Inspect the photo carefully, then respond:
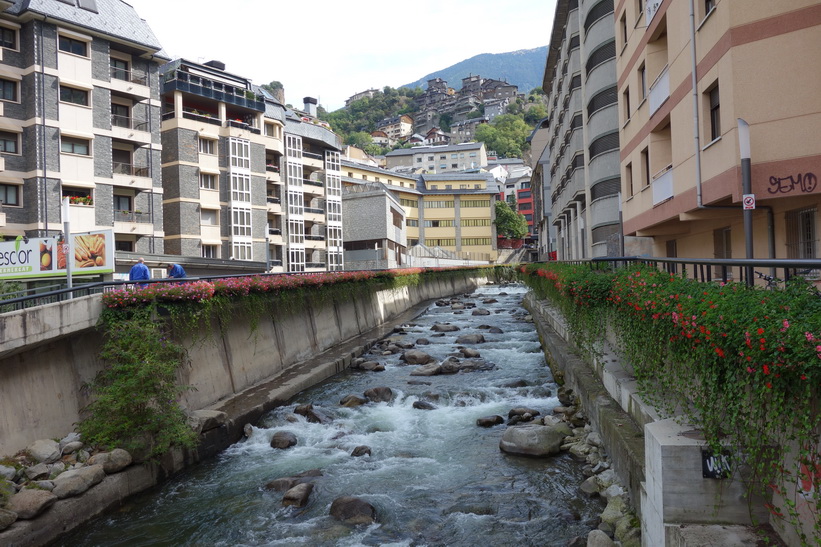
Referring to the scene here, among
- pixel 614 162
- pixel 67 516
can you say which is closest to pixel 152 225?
pixel 614 162

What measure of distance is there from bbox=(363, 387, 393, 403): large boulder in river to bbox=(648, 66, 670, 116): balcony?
11786 mm

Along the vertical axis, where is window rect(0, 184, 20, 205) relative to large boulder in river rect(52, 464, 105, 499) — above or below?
above

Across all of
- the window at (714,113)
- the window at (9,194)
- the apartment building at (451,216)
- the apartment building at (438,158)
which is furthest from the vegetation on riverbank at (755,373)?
the apartment building at (438,158)

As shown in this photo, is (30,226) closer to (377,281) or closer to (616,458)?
(377,281)

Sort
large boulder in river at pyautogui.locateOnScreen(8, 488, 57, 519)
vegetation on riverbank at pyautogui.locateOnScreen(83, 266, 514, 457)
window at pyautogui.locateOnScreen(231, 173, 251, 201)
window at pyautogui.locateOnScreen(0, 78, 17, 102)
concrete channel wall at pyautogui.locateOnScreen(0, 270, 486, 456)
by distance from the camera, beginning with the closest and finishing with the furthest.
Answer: large boulder in river at pyautogui.locateOnScreen(8, 488, 57, 519), concrete channel wall at pyautogui.locateOnScreen(0, 270, 486, 456), vegetation on riverbank at pyautogui.locateOnScreen(83, 266, 514, 457), window at pyautogui.locateOnScreen(0, 78, 17, 102), window at pyautogui.locateOnScreen(231, 173, 251, 201)

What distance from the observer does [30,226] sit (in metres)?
28.5

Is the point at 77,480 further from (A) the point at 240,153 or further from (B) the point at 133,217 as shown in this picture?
(A) the point at 240,153

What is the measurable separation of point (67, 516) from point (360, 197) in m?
52.4

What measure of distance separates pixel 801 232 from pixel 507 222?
90.3 metres

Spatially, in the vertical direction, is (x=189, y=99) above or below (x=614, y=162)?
above

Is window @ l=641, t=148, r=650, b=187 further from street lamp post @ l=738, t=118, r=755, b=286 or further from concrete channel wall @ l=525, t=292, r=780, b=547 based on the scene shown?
concrete channel wall @ l=525, t=292, r=780, b=547

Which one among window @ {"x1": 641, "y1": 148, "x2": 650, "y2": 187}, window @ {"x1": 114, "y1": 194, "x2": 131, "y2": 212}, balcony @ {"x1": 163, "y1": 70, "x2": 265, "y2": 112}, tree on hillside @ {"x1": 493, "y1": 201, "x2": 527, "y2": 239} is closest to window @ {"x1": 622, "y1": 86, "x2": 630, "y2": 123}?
window @ {"x1": 641, "y1": 148, "x2": 650, "y2": 187}

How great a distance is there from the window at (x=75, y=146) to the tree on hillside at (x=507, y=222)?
251ft

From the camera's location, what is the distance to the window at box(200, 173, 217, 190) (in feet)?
138
